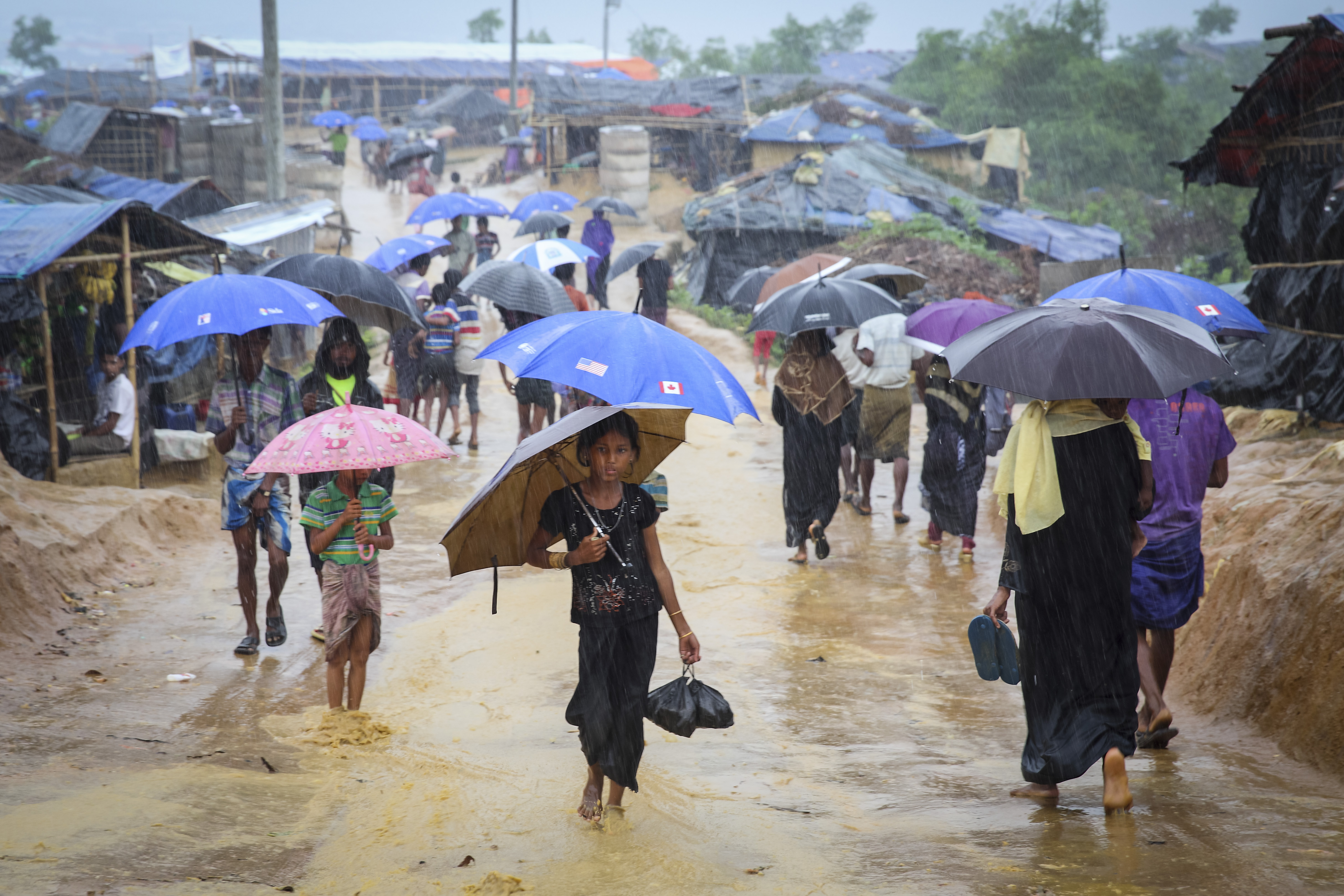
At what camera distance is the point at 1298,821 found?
3.89m

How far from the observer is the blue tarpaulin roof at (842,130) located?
30734mm

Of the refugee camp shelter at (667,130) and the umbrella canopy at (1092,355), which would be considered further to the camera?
the refugee camp shelter at (667,130)

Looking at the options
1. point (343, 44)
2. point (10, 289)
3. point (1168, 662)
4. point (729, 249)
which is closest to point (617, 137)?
point (729, 249)

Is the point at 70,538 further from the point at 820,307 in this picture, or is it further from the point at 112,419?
the point at 820,307

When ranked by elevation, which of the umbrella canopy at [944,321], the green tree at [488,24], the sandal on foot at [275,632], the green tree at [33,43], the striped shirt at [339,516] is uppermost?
the green tree at [488,24]

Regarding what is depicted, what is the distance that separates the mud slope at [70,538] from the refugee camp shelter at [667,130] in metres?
24.4

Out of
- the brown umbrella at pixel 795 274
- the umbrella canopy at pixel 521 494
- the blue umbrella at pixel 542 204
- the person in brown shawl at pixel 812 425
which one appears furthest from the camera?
the blue umbrella at pixel 542 204

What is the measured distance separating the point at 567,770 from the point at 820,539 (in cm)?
396

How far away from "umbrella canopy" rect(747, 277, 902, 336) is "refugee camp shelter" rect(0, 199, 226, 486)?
558cm

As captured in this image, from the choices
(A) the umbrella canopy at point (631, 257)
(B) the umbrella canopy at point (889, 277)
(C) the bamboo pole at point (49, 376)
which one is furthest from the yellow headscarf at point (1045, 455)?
(A) the umbrella canopy at point (631, 257)

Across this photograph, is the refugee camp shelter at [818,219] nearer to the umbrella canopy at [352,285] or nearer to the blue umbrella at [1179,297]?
the umbrella canopy at [352,285]

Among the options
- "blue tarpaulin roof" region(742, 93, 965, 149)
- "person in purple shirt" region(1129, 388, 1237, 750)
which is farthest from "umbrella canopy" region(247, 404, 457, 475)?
"blue tarpaulin roof" region(742, 93, 965, 149)

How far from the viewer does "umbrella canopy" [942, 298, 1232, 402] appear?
3879 mm

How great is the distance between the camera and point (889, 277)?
36.8ft
